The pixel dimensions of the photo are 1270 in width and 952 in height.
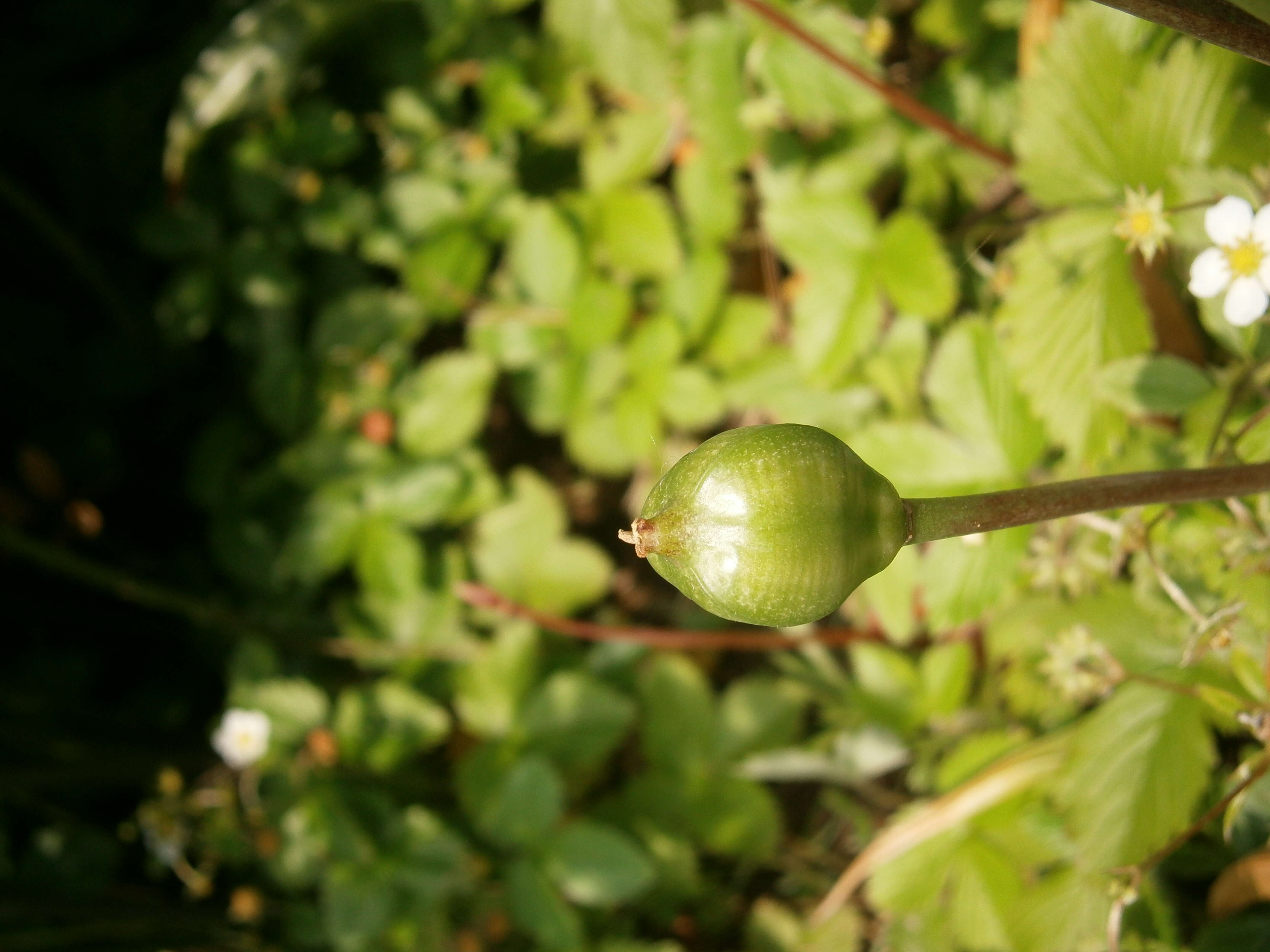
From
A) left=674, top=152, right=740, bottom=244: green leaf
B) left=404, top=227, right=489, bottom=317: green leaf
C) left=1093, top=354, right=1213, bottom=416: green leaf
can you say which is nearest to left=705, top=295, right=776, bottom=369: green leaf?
left=674, top=152, right=740, bottom=244: green leaf

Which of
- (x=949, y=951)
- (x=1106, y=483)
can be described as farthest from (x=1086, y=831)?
(x=1106, y=483)

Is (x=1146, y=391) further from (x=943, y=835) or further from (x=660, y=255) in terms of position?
(x=660, y=255)

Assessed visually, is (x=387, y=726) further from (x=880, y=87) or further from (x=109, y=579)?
(x=880, y=87)

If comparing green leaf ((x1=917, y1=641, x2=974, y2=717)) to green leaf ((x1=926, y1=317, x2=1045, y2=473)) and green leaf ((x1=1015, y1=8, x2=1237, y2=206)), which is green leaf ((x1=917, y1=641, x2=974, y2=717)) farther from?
green leaf ((x1=1015, y1=8, x2=1237, y2=206))

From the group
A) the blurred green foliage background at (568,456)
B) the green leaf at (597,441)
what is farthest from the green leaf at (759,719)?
the green leaf at (597,441)

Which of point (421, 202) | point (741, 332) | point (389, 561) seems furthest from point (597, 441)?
point (421, 202)

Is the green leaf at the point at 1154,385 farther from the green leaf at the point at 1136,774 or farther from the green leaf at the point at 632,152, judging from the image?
the green leaf at the point at 632,152
